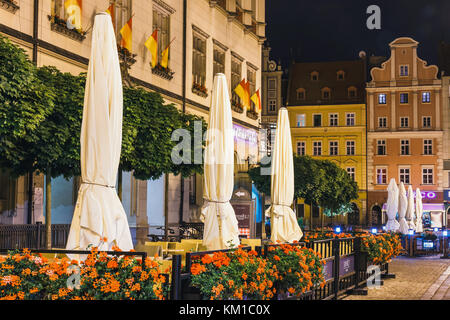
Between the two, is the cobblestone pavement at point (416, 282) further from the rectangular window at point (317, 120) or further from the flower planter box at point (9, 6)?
the rectangular window at point (317, 120)

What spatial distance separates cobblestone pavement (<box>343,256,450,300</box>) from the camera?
13516mm

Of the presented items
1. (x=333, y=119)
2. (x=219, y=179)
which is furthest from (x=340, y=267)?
(x=333, y=119)

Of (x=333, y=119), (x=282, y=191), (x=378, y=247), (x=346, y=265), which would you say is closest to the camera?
(x=346, y=265)

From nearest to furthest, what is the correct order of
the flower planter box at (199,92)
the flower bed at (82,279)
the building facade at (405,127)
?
the flower bed at (82,279), the flower planter box at (199,92), the building facade at (405,127)

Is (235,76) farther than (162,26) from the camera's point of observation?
Yes

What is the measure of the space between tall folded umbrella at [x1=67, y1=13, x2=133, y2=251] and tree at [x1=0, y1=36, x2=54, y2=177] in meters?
3.91

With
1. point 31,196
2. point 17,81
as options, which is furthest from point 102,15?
point 31,196

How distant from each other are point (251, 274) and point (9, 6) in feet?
43.2

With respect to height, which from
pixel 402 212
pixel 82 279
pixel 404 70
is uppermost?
pixel 404 70

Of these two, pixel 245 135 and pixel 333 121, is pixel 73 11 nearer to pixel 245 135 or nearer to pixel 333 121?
pixel 245 135

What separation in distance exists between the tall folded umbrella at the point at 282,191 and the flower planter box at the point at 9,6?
846cm

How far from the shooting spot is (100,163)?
908 cm

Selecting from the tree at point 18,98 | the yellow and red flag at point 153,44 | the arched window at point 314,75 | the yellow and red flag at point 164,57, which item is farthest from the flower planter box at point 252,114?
the arched window at point 314,75

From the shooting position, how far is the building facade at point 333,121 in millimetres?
65250
